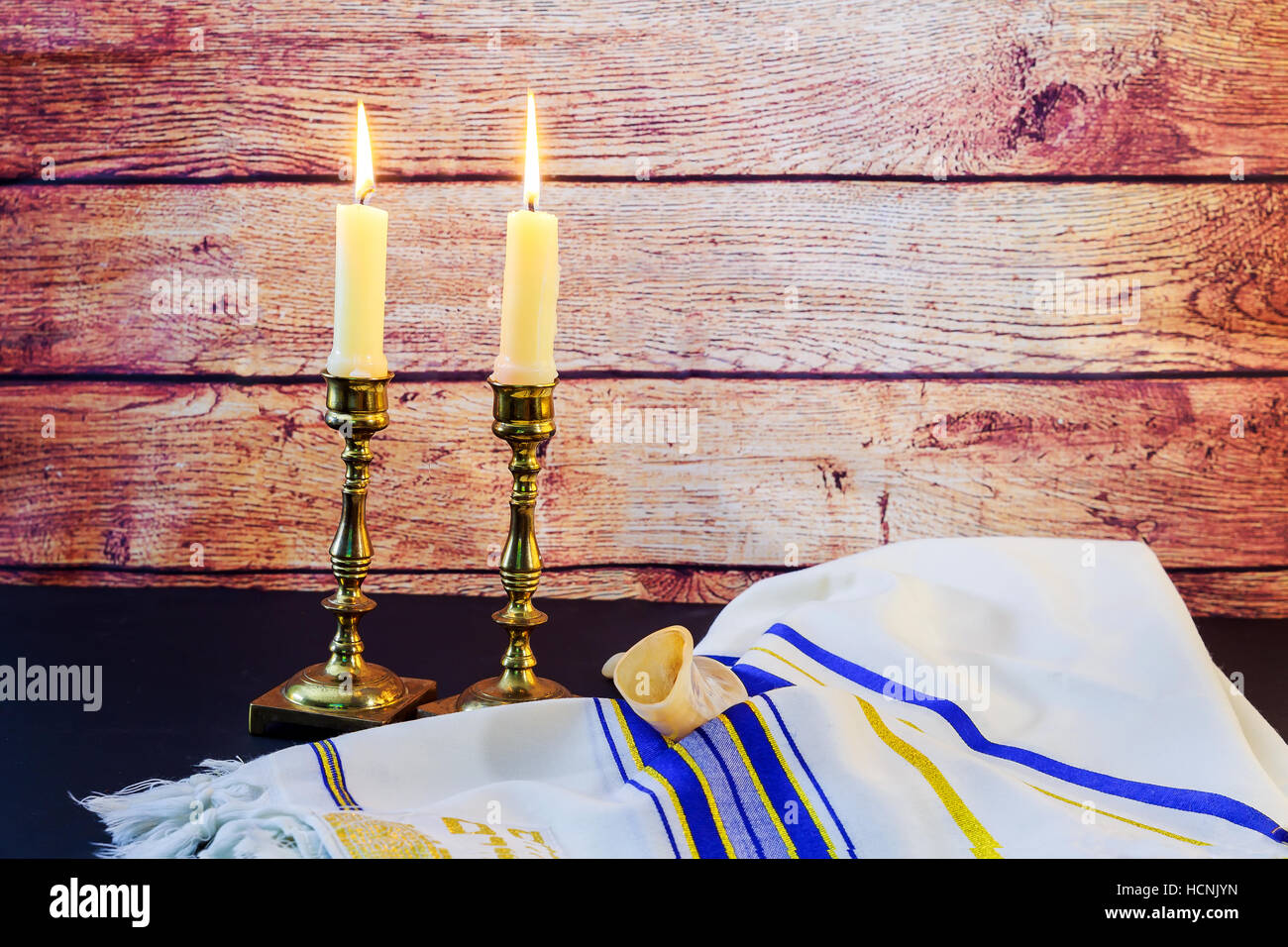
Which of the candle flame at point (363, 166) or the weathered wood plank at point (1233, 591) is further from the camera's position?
the weathered wood plank at point (1233, 591)

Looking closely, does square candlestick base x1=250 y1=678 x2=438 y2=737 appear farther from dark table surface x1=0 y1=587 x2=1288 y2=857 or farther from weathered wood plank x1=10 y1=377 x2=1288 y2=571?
weathered wood plank x1=10 y1=377 x2=1288 y2=571

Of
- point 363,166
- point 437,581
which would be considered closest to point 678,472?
point 437,581

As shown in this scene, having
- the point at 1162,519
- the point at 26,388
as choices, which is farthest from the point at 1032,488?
the point at 26,388

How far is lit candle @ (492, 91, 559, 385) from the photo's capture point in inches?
27.8

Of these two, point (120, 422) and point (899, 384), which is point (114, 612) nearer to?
point (120, 422)

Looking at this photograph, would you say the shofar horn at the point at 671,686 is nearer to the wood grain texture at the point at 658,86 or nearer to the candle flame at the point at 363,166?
the candle flame at the point at 363,166

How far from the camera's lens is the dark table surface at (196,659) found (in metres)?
0.68

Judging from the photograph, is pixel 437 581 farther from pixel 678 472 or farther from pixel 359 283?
pixel 359 283

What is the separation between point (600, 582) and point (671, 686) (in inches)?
16.6

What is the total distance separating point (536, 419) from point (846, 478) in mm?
461

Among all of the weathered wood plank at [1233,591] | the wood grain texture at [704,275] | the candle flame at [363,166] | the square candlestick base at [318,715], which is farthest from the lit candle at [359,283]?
the weathered wood plank at [1233,591]

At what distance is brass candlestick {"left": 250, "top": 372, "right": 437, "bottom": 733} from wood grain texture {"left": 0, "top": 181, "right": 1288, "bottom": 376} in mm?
357

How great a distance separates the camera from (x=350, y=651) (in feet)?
2.50

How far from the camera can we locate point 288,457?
1119mm
